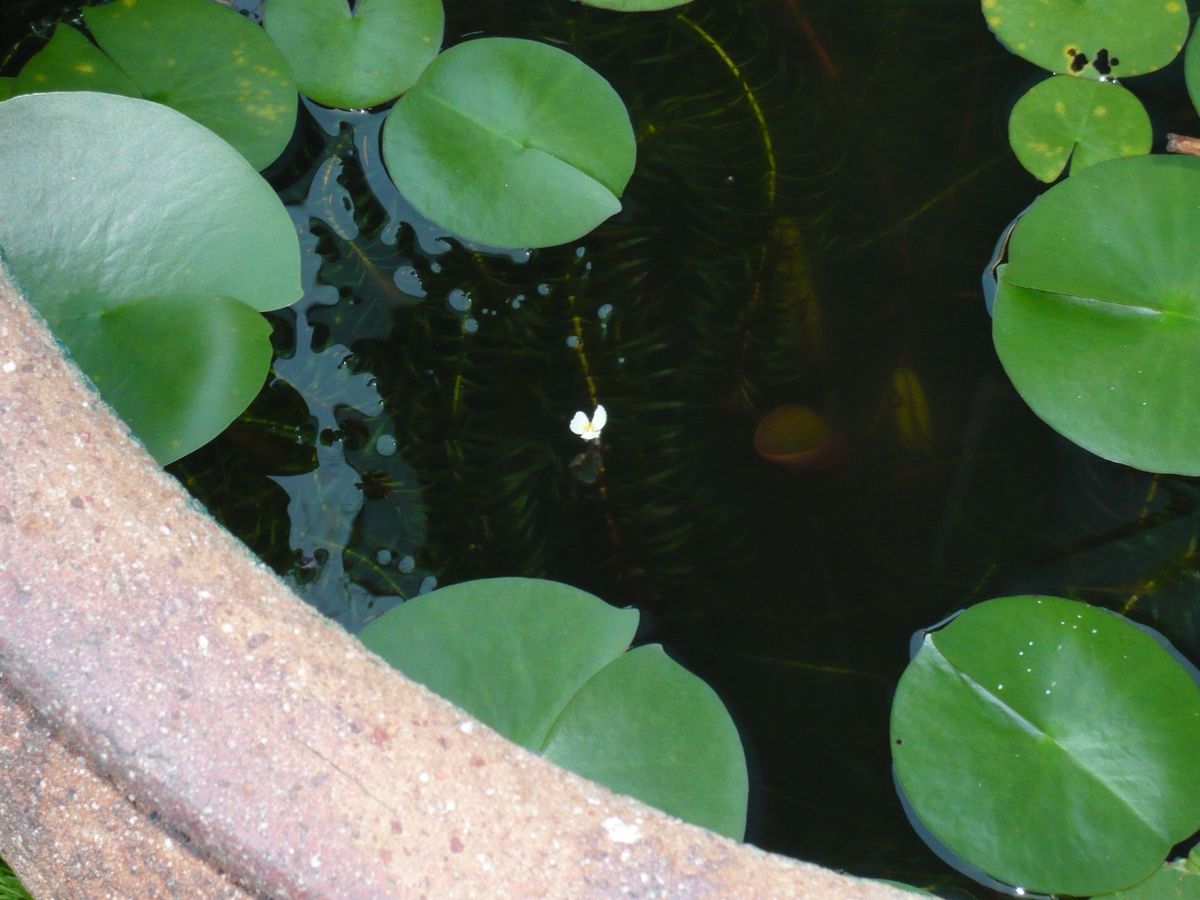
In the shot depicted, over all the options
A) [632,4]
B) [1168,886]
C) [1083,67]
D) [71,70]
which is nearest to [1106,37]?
[1083,67]

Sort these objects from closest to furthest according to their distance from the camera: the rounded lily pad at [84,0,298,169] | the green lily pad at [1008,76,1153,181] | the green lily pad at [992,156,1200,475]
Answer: the green lily pad at [992,156,1200,475]
the rounded lily pad at [84,0,298,169]
the green lily pad at [1008,76,1153,181]

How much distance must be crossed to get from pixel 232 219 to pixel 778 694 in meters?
0.98

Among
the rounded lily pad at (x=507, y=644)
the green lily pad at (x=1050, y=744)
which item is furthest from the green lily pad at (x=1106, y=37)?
the rounded lily pad at (x=507, y=644)

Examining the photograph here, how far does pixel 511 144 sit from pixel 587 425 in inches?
17.3

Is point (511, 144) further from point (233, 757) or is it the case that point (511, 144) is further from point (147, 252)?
point (233, 757)

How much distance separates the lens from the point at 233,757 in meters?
0.68

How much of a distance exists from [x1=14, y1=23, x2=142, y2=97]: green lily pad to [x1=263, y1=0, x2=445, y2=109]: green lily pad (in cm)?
24

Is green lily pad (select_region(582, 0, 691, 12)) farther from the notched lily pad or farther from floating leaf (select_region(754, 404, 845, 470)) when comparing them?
floating leaf (select_region(754, 404, 845, 470))

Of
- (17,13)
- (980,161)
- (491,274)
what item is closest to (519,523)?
(491,274)

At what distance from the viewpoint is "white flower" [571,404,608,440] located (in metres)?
1.46

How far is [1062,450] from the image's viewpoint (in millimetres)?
1472

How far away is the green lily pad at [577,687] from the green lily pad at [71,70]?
0.90 meters

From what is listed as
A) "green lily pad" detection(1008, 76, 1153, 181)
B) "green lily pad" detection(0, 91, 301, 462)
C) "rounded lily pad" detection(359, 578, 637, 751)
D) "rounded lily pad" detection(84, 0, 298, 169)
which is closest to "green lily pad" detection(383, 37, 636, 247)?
"rounded lily pad" detection(84, 0, 298, 169)

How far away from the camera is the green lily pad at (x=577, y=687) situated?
113 cm
